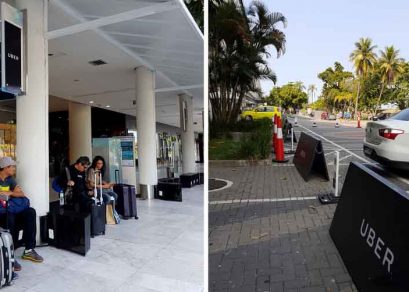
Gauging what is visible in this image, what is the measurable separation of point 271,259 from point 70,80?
330 inches

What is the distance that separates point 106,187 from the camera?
21.2 feet

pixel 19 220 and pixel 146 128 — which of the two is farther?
pixel 146 128

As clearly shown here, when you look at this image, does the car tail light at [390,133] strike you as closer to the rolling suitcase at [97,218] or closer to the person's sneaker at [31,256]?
the rolling suitcase at [97,218]

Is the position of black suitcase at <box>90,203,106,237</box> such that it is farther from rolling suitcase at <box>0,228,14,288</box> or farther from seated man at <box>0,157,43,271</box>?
rolling suitcase at <box>0,228,14,288</box>

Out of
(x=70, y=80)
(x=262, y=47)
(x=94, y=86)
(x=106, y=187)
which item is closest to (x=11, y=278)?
(x=106, y=187)

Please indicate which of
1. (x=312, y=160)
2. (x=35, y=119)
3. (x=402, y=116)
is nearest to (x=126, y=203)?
(x=35, y=119)

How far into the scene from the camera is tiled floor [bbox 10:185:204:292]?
373 centimetres

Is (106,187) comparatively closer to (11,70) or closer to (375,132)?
(11,70)

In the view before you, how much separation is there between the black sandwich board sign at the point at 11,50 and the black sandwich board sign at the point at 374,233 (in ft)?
12.3

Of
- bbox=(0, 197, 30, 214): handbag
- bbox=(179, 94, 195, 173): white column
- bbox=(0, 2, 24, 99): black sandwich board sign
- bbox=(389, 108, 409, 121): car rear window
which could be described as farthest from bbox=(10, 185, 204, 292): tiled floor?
bbox=(179, 94, 195, 173): white column

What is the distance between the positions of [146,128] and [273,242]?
229 inches

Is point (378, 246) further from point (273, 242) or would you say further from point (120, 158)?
point (120, 158)

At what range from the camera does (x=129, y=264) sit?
4336mm

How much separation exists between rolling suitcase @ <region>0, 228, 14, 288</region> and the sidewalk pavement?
6.01 ft
